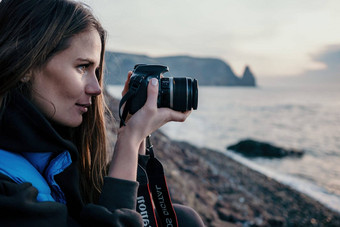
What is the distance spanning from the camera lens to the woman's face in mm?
317

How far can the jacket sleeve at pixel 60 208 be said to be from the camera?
0.85m

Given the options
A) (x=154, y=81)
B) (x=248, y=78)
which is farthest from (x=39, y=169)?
(x=248, y=78)

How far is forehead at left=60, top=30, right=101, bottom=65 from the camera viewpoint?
1.20 m

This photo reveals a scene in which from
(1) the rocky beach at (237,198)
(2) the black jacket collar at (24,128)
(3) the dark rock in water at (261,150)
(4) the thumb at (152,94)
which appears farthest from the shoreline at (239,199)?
(3) the dark rock in water at (261,150)

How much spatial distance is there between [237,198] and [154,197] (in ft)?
11.2

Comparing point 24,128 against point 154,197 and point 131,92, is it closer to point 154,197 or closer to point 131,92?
point 131,92

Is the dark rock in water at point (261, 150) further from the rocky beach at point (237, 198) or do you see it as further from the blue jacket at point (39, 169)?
the blue jacket at point (39, 169)

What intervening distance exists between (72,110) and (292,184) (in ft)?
22.3

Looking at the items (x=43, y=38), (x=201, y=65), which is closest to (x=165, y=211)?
(x=43, y=38)

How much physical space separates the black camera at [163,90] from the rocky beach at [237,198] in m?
2.03

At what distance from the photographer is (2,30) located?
1.18 m

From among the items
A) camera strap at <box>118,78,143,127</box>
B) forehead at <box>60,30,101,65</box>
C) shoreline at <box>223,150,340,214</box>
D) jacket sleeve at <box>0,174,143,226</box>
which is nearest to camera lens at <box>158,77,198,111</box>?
camera strap at <box>118,78,143,127</box>

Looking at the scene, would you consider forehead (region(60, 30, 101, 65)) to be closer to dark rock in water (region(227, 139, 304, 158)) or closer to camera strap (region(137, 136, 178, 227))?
camera strap (region(137, 136, 178, 227))

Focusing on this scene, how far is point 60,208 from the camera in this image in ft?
3.14
